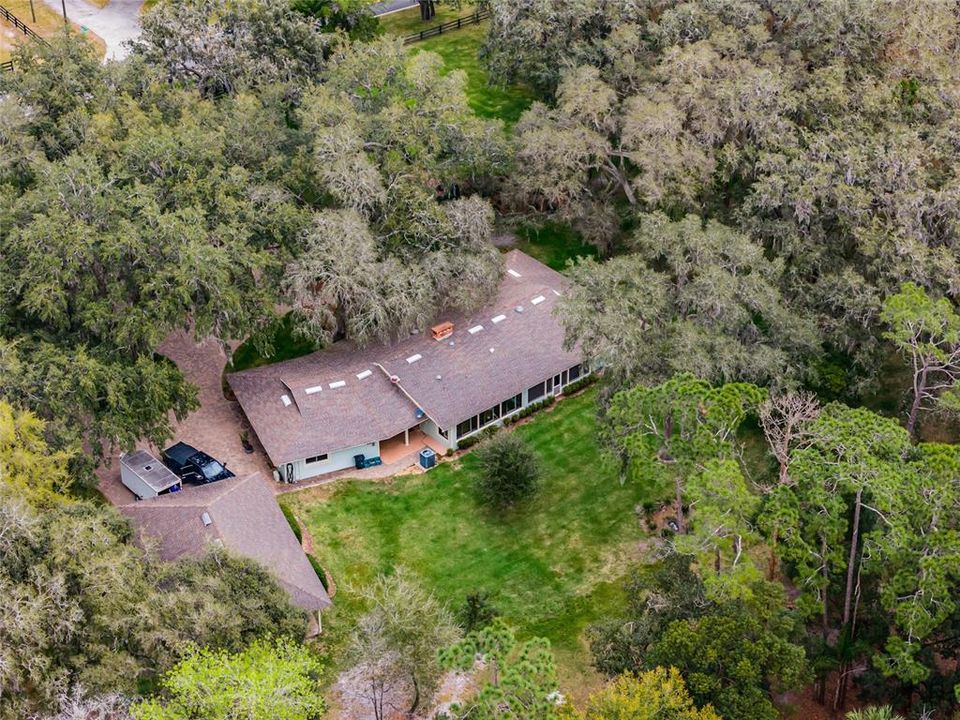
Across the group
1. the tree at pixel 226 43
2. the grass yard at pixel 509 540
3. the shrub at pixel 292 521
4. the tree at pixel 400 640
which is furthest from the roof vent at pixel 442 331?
the tree at pixel 226 43

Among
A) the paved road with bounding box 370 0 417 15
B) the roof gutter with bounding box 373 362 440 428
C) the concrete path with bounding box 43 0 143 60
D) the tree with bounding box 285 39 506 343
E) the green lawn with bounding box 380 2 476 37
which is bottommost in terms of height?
the roof gutter with bounding box 373 362 440 428

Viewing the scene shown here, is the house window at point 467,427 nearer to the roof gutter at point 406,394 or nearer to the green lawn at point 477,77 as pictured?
the roof gutter at point 406,394

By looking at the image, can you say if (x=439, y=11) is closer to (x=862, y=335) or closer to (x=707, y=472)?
(x=862, y=335)

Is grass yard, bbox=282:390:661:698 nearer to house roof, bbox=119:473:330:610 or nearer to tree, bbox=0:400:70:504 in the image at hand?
house roof, bbox=119:473:330:610

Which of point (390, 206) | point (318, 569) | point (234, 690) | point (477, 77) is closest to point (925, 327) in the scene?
point (390, 206)

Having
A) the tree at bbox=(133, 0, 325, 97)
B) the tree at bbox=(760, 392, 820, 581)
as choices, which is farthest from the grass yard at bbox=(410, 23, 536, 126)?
the tree at bbox=(760, 392, 820, 581)

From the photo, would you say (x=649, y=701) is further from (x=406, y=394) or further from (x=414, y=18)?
(x=414, y=18)
